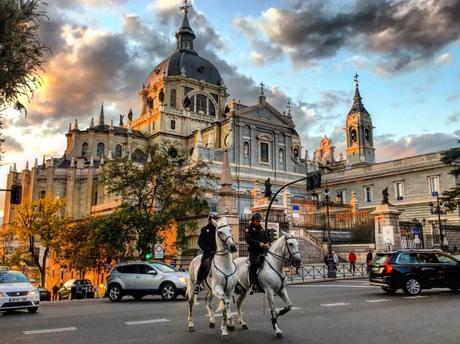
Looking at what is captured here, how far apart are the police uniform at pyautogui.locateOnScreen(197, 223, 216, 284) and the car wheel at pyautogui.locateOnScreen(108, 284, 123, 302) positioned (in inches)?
375

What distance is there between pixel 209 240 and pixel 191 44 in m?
89.9

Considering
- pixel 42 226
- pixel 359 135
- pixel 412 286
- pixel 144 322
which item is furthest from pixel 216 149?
pixel 144 322

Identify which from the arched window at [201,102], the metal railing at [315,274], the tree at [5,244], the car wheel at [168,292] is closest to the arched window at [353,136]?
the arched window at [201,102]

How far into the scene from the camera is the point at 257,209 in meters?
30.2

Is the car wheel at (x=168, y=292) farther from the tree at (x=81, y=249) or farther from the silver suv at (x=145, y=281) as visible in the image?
the tree at (x=81, y=249)

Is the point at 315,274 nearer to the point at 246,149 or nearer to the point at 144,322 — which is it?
the point at 144,322

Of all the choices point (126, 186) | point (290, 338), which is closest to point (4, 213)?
point (126, 186)

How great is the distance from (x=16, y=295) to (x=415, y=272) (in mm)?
13163

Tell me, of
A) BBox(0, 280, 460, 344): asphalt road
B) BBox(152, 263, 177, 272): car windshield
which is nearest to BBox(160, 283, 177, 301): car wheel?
BBox(152, 263, 177, 272): car windshield

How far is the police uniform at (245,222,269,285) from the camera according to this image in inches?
375

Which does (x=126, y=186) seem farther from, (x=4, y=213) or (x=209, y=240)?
(x=4, y=213)

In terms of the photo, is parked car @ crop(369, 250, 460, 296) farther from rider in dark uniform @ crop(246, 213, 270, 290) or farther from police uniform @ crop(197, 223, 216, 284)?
police uniform @ crop(197, 223, 216, 284)

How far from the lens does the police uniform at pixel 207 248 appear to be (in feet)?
31.5

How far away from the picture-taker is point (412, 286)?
15.4 m
